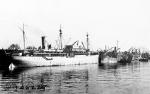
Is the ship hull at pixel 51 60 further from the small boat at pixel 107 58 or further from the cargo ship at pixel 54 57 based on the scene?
the small boat at pixel 107 58

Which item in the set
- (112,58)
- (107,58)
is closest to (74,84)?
(107,58)

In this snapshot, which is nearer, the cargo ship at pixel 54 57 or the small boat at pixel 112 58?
the cargo ship at pixel 54 57

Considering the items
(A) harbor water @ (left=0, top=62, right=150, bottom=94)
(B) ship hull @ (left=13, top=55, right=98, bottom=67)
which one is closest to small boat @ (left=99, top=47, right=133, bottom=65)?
(B) ship hull @ (left=13, top=55, right=98, bottom=67)

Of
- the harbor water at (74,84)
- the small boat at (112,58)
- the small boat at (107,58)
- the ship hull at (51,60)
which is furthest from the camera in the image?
the small boat at (112,58)

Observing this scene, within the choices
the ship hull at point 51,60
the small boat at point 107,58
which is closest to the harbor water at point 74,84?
the ship hull at point 51,60

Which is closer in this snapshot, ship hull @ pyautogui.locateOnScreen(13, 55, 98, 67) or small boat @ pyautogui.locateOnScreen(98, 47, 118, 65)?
ship hull @ pyautogui.locateOnScreen(13, 55, 98, 67)

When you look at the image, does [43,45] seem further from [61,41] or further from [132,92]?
[132,92]

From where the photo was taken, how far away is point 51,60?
94375mm

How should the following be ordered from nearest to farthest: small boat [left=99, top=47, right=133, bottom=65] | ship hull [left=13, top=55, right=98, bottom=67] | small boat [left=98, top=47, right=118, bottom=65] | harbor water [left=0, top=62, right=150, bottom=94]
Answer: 1. harbor water [left=0, top=62, right=150, bottom=94]
2. ship hull [left=13, top=55, right=98, bottom=67]
3. small boat [left=98, top=47, right=118, bottom=65]
4. small boat [left=99, top=47, right=133, bottom=65]

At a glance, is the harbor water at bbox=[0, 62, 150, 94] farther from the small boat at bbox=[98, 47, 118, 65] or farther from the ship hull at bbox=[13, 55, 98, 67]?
the small boat at bbox=[98, 47, 118, 65]

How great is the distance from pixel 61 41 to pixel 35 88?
256 ft

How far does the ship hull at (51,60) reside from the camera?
82.8 meters

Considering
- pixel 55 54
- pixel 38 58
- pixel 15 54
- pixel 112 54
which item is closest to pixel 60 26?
pixel 55 54

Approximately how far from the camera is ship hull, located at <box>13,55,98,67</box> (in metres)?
82.8
